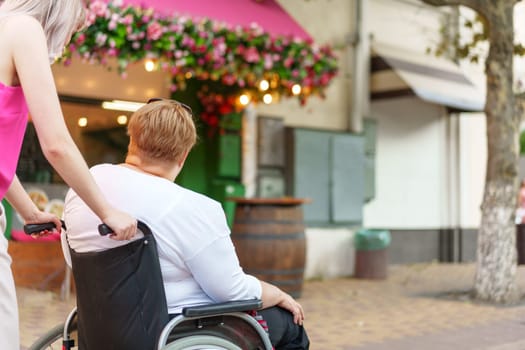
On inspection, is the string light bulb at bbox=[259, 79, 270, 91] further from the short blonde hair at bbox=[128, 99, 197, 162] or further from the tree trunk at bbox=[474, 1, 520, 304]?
the short blonde hair at bbox=[128, 99, 197, 162]

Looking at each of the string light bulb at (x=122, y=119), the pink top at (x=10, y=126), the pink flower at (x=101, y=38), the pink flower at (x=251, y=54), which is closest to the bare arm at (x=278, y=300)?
the pink top at (x=10, y=126)

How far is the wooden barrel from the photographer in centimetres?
669

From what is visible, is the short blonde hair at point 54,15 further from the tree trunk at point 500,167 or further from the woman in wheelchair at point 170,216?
the tree trunk at point 500,167

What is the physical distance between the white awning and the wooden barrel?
3.50 m

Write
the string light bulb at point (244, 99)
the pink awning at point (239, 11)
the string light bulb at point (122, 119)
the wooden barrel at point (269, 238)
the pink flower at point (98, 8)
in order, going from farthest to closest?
the string light bulb at point (122, 119), the string light bulb at point (244, 99), the pink awning at point (239, 11), the wooden barrel at point (269, 238), the pink flower at point (98, 8)

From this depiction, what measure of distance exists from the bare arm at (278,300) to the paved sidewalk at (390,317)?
2.25 metres

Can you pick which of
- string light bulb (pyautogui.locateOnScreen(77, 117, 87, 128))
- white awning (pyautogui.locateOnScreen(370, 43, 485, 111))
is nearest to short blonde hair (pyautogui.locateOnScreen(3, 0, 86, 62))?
string light bulb (pyautogui.locateOnScreen(77, 117, 87, 128))

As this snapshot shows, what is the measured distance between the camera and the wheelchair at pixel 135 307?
2229mm

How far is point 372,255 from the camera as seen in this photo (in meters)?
9.30

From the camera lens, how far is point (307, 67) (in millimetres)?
7430

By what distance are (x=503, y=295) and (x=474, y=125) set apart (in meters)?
5.86

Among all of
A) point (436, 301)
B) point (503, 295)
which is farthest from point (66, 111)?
point (503, 295)

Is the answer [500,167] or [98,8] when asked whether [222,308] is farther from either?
[500,167]

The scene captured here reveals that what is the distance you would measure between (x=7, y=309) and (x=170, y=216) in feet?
1.86
